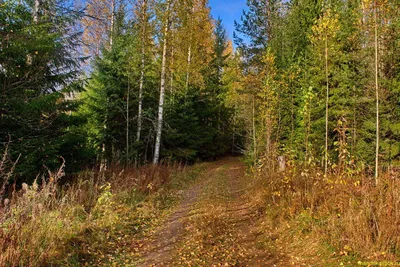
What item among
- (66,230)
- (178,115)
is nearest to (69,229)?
(66,230)

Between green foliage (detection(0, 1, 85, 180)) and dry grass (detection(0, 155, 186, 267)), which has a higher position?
green foliage (detection(0, 1, 85, 180))

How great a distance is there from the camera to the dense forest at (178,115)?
436cm

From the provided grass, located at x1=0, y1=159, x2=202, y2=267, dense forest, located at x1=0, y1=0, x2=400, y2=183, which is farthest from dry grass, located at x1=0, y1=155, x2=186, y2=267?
dense forest, located at x1=0, y1=0, x2=400, y2=183

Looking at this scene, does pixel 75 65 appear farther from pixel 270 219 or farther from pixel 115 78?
pixel 270 219

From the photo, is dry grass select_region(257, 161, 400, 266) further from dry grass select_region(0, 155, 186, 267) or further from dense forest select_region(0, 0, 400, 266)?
dry grass select_region(0, 155, 186, 267)

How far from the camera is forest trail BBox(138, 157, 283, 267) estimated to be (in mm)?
3939

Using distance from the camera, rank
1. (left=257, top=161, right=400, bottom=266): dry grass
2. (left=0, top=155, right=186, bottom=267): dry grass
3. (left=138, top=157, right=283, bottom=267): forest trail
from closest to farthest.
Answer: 1. (left=0, top=155, right=186, bottom=267): dry grass
2. (left=257, top=161, right=400, bottom=266): dry grass
3. (left=138, top=157, right=283, bottom=267): forest trail

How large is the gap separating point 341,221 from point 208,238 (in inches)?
88.7

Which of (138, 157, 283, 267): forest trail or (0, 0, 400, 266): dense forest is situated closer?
(138, 157, 283, 267): forest trail

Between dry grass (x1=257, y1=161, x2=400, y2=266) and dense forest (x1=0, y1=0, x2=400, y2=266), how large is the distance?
0.03 m

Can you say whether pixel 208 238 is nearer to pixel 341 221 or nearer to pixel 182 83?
pixel 341 221

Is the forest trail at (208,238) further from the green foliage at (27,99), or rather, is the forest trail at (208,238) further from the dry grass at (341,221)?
the green foliage at (27,99)

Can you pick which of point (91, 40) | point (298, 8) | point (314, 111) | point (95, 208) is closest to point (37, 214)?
point (95, 208)

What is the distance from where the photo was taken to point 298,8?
1361 cm
